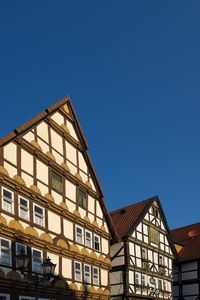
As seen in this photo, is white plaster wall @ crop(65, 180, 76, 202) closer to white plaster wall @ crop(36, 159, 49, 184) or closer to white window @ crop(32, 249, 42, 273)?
white plaster wall @ crop(36, 159, 49, 184)

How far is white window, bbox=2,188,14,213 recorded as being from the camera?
70.7 feet

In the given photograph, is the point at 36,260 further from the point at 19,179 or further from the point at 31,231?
the point at 19,179

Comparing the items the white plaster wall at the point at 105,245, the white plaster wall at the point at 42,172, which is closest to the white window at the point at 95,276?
the white plaster wall at the point at 105,245

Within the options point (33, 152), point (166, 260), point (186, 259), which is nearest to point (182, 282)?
point (186, 259)

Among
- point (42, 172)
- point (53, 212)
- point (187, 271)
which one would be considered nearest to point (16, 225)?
point (53, 212)

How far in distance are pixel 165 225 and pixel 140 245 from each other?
220 inches

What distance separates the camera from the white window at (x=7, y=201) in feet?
70.7

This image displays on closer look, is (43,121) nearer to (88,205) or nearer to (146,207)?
(88,205)

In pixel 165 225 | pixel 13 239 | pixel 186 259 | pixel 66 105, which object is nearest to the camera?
pixel 13 239

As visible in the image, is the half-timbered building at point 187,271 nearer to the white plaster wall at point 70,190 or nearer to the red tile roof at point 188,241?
the red tile roof at point 188,241

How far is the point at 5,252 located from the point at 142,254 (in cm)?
1783

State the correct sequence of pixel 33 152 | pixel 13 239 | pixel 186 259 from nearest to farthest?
pixel 13 239
pixel 33 152
pixel 186 259

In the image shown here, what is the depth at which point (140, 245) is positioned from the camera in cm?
3656

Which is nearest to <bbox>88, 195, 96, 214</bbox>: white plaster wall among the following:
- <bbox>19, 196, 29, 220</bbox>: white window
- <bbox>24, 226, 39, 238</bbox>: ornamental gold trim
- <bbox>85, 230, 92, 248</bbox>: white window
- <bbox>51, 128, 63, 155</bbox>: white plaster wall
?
<bbox>85, 230, 92, 248</bbox>: white window
